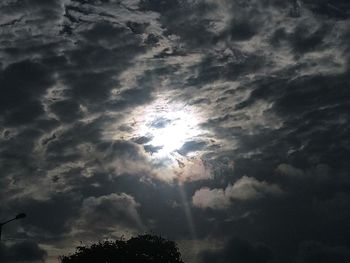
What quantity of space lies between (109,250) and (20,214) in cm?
3422

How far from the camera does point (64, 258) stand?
59156mm

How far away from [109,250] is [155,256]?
6204 mm

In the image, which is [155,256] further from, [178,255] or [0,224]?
[0,224]

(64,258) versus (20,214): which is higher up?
(64,258)

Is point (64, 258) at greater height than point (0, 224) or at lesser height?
greater

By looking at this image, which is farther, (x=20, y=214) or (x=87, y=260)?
(x=87, y=260)

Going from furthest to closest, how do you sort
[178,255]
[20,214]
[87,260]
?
[178,255] < [87,260] < [20,214]

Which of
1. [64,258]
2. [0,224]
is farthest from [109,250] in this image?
[0,224]

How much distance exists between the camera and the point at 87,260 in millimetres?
56344

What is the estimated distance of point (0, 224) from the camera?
81.1 ft

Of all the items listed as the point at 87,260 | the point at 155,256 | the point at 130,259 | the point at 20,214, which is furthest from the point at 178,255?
the point at 20,214

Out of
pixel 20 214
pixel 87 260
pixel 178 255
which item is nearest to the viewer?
pixel 20 214

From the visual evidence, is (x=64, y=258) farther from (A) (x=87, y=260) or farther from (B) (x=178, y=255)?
(B) (x=178, y=255)

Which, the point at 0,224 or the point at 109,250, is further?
the point at 109,250
